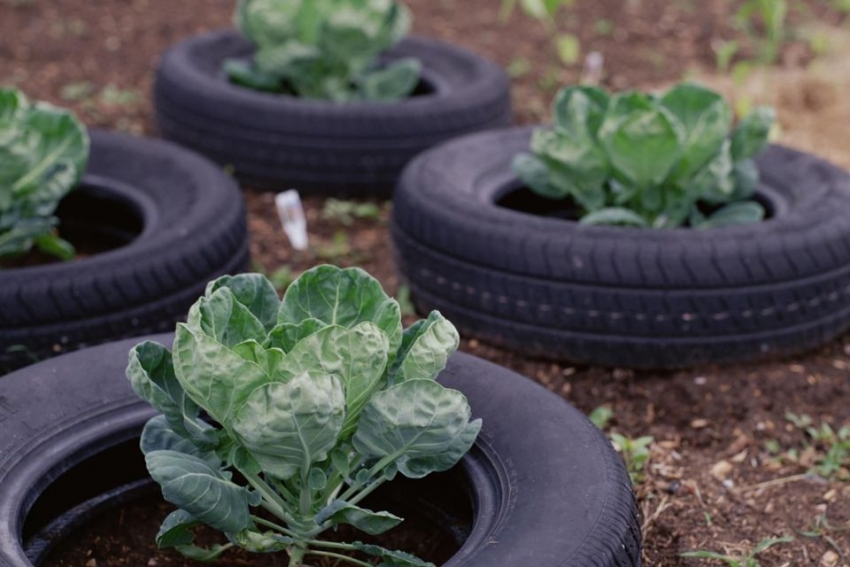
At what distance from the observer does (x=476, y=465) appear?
6.56ft

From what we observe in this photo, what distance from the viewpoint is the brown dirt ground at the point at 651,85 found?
2467mm

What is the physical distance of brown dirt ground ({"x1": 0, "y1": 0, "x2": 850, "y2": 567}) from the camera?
247 centimetres

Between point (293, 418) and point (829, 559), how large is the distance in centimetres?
119

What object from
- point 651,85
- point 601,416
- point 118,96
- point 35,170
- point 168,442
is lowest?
point 118,96

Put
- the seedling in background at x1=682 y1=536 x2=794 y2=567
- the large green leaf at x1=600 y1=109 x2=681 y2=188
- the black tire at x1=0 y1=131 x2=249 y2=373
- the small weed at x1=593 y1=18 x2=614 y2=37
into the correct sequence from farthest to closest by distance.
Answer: the small weed at x1=593 y1=18 x2=614 y2=37 → the large green leaf at x1=600 y1=109 x2=681 y2=188 → the black tire at x1=0 y1=131 x2=249 y2=373 → the seedling in background at x1=682 y1=536 x2=794 y2=567

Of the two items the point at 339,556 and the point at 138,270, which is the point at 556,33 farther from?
the point at 339,556

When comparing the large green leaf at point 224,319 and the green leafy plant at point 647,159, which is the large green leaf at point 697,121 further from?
the large green leaf at point 224,319

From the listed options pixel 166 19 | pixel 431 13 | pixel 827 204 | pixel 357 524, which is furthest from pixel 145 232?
pixel 431 13

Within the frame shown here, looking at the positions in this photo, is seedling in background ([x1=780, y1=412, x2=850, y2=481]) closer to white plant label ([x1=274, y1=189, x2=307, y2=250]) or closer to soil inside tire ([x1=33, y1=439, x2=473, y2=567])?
soil inside tire ([x1=33, y1=439, x2=473, y2=567])

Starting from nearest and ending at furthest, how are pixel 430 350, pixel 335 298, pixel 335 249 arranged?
pixel 430 350 → pixel 335 298 → pixel 335 249

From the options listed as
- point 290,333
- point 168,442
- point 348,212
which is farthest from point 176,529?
point 348,212

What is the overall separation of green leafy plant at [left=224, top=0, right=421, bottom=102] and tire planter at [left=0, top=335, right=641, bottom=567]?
2.28 meters

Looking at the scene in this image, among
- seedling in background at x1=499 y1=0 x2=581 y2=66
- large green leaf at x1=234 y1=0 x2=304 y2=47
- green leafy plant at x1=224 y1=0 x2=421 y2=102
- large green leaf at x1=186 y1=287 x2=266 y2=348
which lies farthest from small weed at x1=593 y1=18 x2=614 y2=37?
large green leaf at x1=186 y1=287 x2=266 y2=348

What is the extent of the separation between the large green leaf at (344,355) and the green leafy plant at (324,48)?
2.65 metres
